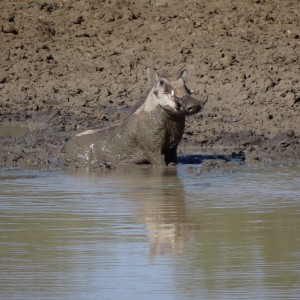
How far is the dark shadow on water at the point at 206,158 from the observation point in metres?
14.4

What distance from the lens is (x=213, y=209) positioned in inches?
422

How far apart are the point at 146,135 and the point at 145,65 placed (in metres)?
5.82

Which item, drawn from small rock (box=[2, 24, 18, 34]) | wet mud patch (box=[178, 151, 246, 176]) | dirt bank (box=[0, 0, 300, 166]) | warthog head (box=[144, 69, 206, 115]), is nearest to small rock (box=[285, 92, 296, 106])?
dirt bank (box=[0, 0, 300, 166])

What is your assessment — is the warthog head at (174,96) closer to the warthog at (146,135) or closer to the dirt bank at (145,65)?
the warthog at (146,135)

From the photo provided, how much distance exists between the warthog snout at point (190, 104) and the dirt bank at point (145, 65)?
5.48 feet

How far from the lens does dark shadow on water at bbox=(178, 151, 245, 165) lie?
568 inches

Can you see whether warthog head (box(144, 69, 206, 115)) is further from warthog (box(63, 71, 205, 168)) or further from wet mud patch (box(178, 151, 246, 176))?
wet mud patch (box(178, 151, 246, 176))

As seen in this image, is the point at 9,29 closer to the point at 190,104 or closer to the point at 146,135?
the point at 146,135

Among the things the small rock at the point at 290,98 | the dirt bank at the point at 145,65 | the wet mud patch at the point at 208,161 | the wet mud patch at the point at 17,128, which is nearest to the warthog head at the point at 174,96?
the wet mud patch at the point at 208,161

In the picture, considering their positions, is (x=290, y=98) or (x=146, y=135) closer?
(x=146, y=135)

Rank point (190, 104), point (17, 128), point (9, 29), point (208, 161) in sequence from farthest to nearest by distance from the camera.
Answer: point (9, 29), point (17, 128), point (208, 161), point (190, 104)

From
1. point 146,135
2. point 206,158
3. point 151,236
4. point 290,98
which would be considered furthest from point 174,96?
point 151,236

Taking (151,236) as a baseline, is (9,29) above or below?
above

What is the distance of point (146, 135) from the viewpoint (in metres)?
14.1
